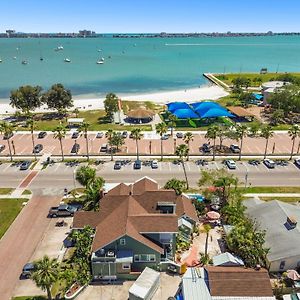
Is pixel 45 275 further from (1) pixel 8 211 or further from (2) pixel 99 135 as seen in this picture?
(2) pixel 99 135

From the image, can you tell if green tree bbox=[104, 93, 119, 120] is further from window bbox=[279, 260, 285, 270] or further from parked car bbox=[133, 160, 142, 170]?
window bbox=[279, 260, 285, 270]

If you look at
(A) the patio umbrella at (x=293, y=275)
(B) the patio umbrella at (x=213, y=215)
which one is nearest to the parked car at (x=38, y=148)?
(B) the patio umbrella at (x=213, y=215)

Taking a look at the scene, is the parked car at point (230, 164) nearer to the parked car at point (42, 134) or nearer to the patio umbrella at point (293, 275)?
the patio umbrella at point (293, 275)

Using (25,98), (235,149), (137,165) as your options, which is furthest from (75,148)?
(235,149)

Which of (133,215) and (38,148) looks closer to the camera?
(133,215)

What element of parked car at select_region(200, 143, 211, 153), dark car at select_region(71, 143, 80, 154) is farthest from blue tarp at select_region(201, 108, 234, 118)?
dark car at select_region(71, 143, 80, 154)
